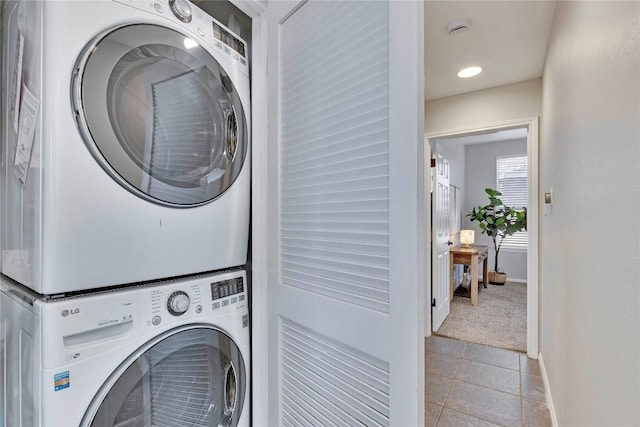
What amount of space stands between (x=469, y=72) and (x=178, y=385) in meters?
2.69

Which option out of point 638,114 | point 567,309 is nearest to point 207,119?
point 638,114

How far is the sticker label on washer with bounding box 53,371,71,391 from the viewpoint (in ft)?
2.28

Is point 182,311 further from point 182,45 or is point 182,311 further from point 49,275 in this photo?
point 182,45

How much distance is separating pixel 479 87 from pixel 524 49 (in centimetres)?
58

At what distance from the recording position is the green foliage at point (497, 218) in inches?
185

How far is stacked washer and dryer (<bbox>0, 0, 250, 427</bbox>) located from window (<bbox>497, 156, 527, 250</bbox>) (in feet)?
17.4

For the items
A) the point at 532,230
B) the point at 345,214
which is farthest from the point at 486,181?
the point at 345,214

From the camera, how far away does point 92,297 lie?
769 millimetres

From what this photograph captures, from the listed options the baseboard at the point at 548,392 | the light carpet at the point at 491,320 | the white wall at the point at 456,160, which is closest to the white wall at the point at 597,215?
the baseboard at the point at 548,392

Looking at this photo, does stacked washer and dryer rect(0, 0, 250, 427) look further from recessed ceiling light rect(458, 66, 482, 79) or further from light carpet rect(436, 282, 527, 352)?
light carpet rect(436, 282, 527, 352)

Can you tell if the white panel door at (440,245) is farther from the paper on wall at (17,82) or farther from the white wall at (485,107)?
the paper on wall at (17,82)

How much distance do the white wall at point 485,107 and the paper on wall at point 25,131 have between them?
2842mm

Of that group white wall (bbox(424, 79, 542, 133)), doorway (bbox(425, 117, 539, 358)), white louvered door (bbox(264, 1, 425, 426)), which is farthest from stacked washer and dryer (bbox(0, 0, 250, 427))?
doorway (bbox(425, 117, 539, 358))

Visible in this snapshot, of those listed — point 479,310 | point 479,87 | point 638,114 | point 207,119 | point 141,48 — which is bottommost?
point 479,310
